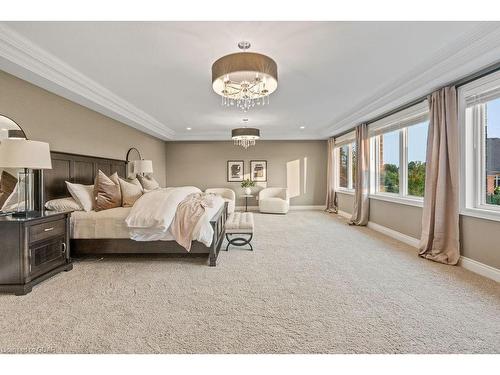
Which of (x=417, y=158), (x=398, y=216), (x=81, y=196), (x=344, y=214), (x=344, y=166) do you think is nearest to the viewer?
(x=81, y=196)

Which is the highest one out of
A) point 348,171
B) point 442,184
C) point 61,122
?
point 61,122

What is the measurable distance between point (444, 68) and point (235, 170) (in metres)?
6.26

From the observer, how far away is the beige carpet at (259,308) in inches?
66.1

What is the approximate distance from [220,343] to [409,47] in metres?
3.39

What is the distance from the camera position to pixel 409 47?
8.68 feet

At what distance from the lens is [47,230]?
8.93 ft

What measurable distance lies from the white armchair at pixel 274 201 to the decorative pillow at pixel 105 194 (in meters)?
4.58

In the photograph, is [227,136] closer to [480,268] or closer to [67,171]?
[67,171]

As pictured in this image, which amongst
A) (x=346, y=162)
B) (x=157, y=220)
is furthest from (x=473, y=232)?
(x=346, y=162)

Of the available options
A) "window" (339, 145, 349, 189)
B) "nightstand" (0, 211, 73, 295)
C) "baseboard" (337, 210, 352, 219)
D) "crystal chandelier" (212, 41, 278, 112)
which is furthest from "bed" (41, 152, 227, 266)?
"window" (339, 145, 349, 189)

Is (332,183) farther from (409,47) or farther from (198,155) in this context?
(409,47)

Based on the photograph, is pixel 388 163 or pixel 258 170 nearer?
pixel 388 163
